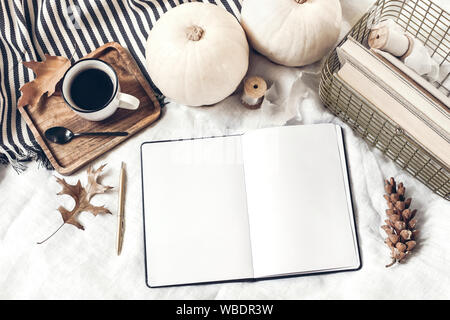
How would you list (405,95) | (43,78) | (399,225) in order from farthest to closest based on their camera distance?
(43,78), (399,225), (405,95)

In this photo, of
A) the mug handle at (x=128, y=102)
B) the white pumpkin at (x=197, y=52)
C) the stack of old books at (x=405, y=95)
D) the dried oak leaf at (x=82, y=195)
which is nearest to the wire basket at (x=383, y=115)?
the stack of old books at (x=405, y=95)

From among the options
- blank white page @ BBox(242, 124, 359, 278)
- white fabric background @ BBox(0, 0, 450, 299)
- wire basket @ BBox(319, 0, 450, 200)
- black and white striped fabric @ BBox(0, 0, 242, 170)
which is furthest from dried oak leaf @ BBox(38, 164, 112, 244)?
wire basket @ BBox(319, 0, 450, 200)

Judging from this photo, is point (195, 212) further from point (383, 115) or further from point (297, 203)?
point (383, 115)

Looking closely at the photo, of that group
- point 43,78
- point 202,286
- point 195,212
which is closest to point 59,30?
point 43,78

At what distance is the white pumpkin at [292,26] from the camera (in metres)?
0.66

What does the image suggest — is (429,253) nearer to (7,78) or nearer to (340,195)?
(340,195)

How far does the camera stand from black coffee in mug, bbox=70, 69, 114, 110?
2.38ft

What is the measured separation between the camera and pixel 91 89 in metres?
0.73

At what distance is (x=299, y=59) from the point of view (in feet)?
2.35

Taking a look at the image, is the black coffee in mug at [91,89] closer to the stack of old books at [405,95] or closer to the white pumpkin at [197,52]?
the white pumpkin at [197,52]

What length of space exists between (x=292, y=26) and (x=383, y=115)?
197mm

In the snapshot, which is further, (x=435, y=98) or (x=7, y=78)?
(x=7, y=78)
